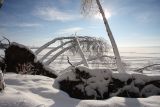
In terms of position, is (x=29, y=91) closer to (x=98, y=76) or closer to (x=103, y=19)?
(x=98, y=76)

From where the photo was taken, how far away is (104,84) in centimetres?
572

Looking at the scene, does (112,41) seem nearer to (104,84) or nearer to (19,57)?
(19,57)

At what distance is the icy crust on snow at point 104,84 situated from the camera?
5.62 meters

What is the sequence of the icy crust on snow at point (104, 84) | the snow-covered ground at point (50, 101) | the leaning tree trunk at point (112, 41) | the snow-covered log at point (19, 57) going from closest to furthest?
the snow-covered ground at point (50, 101), the icy crust on snow at point (104, 84), the snow-covered log at point (19, 57), the leaning tree trunk at point (112, 41)

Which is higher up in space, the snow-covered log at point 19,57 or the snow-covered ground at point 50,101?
the snow-covered log at point 19,57

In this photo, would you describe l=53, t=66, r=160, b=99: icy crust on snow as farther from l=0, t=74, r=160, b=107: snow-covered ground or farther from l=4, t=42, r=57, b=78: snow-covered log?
l=4, t=42, r=57, b=78: snow-covered log

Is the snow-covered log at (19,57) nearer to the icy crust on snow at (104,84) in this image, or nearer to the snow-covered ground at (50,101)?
the icy crust on snow at (104,84)

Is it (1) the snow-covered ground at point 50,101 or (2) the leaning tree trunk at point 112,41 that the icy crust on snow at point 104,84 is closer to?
(1) the snow-covered ground at point 50,101

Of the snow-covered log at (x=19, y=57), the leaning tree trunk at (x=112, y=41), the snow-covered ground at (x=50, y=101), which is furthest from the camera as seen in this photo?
the leaning tree trunk at (x=112, y=41)

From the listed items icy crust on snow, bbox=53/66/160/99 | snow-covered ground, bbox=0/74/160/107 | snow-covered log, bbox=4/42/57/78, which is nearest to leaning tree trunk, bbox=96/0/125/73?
snow-covered log, bbox=4/42/57/78

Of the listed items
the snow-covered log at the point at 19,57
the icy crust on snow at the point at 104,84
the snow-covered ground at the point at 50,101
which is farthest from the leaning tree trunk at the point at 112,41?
the snow-covered ground at the point at 50,101

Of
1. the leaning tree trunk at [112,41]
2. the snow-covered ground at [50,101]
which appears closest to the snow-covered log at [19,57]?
the leaning tree trunk at [112,41]

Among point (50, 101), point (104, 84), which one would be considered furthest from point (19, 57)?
point (50, 101)

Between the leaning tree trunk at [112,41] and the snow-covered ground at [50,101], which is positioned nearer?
the snow-covered ground at [50,101]
